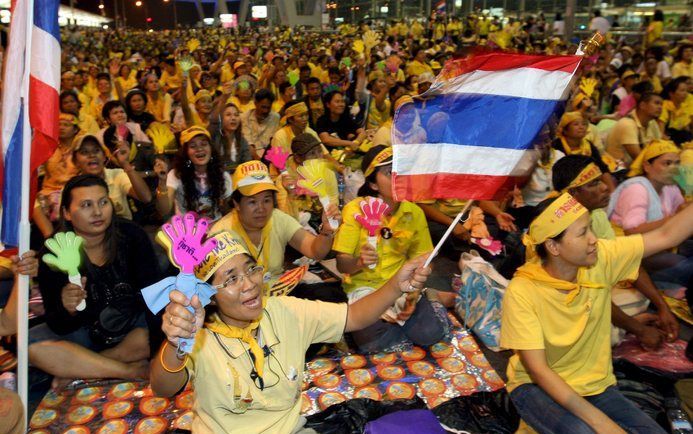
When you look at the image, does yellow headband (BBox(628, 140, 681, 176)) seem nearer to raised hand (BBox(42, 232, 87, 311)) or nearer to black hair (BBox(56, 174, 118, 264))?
black hair (BBox(56, 174, 118, 264))

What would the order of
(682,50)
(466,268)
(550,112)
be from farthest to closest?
(682,50) < (466,268) < (550,112)

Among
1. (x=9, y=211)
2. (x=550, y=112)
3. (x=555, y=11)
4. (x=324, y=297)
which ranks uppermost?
(x=555, y=11)

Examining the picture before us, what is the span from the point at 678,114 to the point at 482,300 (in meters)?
4.86

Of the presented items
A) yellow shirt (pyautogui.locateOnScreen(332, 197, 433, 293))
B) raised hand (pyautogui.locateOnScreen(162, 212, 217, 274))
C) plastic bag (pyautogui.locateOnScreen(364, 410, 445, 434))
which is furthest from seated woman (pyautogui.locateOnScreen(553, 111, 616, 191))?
raised hand (pyautogui.locateOnScreen(162, 212, 217, 274))

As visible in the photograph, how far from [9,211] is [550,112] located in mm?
2281

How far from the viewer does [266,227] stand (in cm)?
357

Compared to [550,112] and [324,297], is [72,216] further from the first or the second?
[550,112]

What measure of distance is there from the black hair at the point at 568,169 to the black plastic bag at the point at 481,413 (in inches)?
53.9

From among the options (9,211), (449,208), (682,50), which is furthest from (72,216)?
(682,50)

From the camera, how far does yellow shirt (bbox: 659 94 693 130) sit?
22.9 feet

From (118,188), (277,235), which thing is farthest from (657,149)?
(118,188)

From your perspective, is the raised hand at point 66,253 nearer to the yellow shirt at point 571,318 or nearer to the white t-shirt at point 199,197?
the white t-shirt at point 199,197

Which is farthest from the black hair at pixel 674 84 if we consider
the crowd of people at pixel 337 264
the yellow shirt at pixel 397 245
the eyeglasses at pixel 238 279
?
the eyeglasses at pixel 238 279

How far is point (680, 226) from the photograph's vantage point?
2.40 metres
